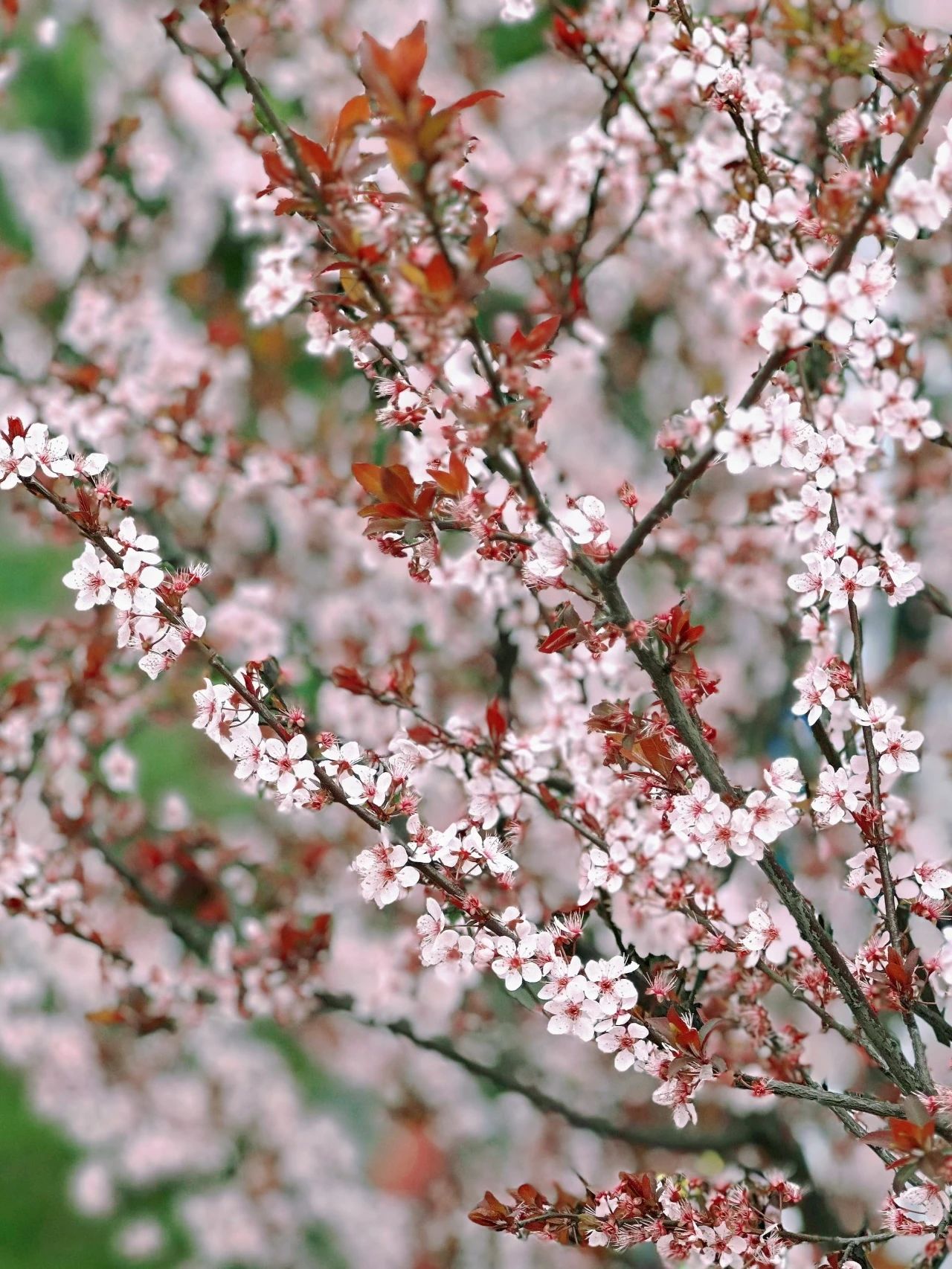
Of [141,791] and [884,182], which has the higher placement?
[141,791]

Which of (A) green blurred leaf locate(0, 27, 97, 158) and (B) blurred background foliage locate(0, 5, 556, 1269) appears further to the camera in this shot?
(A) green blurred leaf locate(0, 27, 97, 158)

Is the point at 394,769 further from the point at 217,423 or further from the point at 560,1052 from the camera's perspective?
the point at 560,1052

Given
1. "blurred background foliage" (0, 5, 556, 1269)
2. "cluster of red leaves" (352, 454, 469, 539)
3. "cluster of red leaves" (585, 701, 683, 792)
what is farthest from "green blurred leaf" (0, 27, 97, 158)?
"cluster of red leaves" (585, 701, 683, 792)

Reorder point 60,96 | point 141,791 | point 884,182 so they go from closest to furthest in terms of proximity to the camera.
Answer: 1. point 884,182
2. point 60,96
3. point 141,791

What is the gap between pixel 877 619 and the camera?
3123 millimetres

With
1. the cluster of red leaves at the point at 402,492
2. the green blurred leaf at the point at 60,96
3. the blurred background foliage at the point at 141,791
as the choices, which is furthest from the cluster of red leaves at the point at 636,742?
the green blurred leaf at the point at 60,96

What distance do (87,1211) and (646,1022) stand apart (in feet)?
16.1

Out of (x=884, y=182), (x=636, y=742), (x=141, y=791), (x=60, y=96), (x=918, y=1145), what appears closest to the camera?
(x=884, y=182)

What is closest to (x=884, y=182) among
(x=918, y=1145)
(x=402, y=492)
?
(x=402, y=492)

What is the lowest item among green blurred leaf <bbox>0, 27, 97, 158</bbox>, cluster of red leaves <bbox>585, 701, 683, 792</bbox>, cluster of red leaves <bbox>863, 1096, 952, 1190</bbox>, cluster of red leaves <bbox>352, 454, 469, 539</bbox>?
cluster of red leaves <bbox>863, 1096, 952, 1190</bbox>

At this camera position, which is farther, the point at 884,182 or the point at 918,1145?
the point at 918,1145

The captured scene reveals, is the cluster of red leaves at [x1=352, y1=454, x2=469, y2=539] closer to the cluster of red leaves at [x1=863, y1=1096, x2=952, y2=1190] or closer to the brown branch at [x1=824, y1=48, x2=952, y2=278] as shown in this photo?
the brown branch at [x1=824, y1=48, x2=952, y2=278]

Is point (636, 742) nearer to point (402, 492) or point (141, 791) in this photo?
point (402, 492)

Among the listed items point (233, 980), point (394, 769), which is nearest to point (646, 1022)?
point (394, 769)
